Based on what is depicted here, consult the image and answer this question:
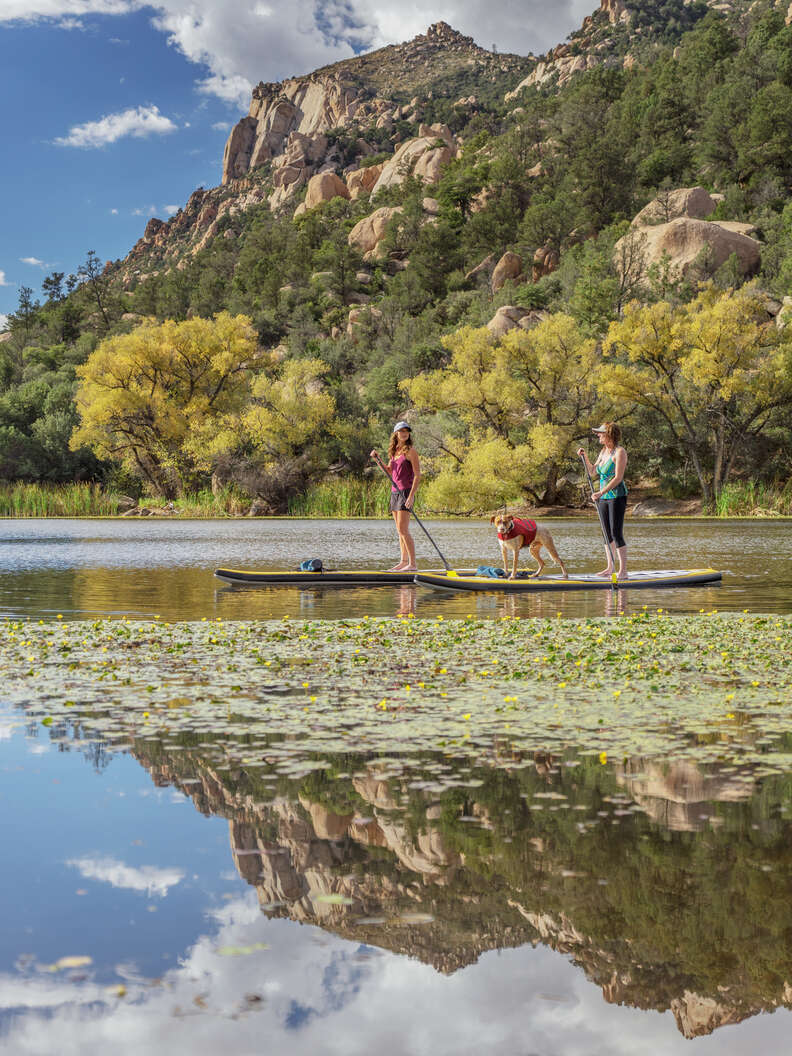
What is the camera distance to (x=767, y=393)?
49.2 metres

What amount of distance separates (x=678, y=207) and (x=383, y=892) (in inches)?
3116

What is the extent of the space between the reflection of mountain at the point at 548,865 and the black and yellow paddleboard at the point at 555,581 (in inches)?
392

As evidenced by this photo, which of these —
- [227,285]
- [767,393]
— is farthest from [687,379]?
[227,285]

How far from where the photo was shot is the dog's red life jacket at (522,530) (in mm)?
15938

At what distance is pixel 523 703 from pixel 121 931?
4.09m

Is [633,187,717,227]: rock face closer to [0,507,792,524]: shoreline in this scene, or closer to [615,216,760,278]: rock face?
[615,216,760,278]: rock face

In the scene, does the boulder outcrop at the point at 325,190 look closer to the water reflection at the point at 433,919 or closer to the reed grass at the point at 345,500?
the reed grass at the point at 345,500

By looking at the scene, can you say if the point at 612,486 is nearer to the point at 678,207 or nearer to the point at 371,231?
the point at 678,207

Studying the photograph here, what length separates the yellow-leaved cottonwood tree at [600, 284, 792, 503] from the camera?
161 feet

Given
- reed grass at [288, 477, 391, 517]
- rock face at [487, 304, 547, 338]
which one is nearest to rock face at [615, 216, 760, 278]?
rock face at [487, 304, 547, 338]

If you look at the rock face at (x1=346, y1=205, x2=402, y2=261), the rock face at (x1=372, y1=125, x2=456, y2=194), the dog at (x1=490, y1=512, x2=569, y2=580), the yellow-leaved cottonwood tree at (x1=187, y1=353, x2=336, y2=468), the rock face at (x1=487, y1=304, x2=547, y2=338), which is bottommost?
the dog at (x1=490, y1=512, x2=569, y2=580)

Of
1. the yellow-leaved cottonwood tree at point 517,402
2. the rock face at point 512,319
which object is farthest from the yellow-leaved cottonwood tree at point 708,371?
the rock face at point 512,319

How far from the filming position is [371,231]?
112m

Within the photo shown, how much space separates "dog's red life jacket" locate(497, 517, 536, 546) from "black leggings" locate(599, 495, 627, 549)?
3.56 ft
